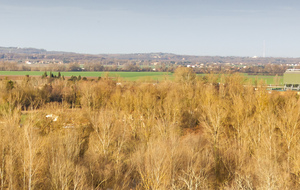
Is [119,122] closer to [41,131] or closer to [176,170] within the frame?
[41,131]

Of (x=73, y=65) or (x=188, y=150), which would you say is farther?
(x=73, y=65)

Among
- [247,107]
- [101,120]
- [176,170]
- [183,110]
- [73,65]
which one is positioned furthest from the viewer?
[73,65]

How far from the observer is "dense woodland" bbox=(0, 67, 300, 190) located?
1783cm

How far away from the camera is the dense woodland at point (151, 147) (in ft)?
58.5

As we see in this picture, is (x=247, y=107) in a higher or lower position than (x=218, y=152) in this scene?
higher

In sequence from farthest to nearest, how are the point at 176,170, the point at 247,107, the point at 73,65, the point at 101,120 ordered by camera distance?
the point at 73,65, the point at 247,107, the point at 101,120, the point at 176,170

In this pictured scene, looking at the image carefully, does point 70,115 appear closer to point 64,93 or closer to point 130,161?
point 130,161

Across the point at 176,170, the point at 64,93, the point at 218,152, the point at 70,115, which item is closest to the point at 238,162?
the point at 218,152

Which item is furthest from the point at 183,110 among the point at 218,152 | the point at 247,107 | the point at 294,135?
the point at 294,135

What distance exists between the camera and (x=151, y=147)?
20.0 metres

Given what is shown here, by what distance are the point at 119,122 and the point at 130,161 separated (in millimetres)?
8428

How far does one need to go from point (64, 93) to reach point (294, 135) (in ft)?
140

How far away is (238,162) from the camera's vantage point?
23.2 metres

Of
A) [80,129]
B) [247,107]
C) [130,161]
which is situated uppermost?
[247,107]
